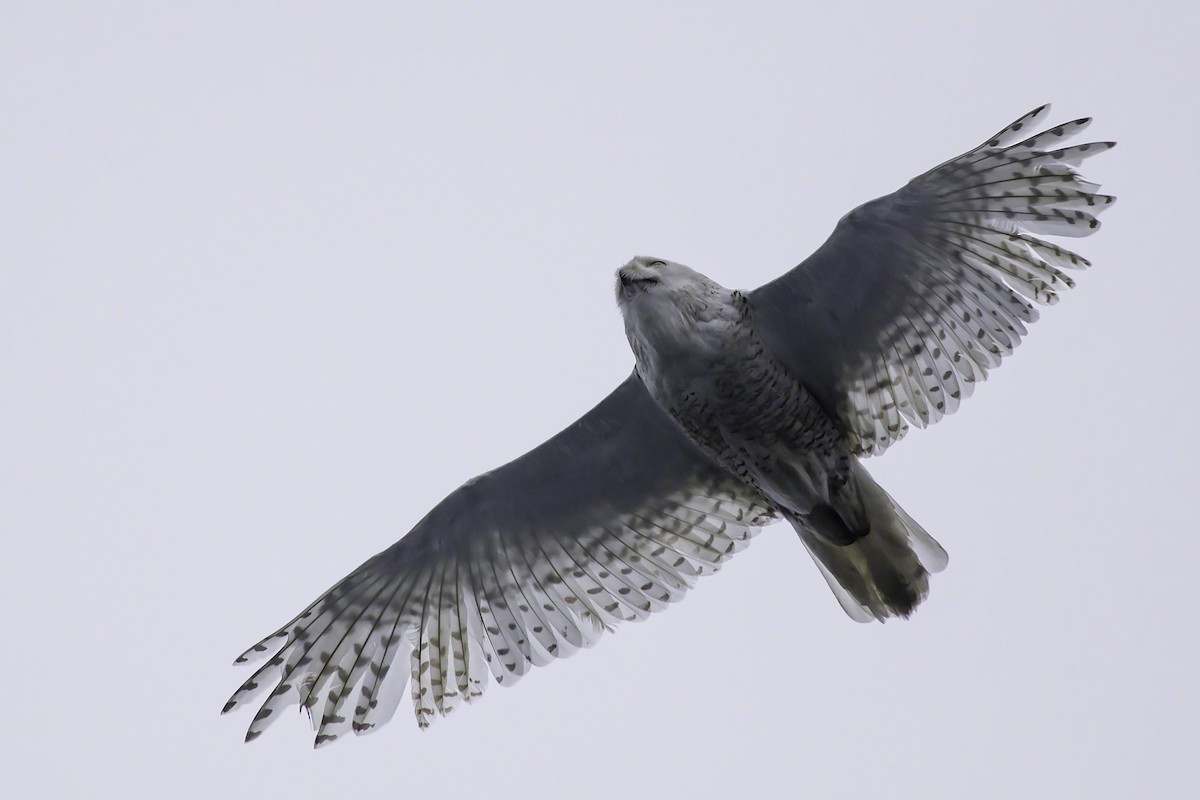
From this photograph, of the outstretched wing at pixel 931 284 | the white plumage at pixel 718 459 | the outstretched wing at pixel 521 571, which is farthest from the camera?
the outstretched wing at pixel 521 571

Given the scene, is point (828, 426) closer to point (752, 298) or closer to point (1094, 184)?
point (752, 298)

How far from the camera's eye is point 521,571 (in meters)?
8.70

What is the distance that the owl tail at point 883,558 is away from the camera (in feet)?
26.6

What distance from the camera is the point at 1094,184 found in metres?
7.35

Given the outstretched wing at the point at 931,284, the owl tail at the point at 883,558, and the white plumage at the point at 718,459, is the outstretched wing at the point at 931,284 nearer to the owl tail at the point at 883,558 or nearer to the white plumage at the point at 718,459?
the white plumage at the point at 718,459

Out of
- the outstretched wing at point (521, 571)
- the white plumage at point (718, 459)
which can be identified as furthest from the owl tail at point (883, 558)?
the outstretched wing at point (521, 571)

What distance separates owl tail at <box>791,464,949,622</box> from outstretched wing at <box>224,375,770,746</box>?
1.97ft

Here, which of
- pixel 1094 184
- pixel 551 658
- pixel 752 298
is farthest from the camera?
pixel 551 658

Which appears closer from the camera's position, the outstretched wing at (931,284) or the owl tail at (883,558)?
the outstretched wing at (931,284)

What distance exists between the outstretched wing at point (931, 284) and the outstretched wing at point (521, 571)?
3.08ft

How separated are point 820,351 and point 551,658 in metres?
2.56

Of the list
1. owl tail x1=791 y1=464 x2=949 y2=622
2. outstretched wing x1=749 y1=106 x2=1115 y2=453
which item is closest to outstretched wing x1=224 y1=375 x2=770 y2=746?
owl tail x1=791 y1=464 x2=949 y2=622

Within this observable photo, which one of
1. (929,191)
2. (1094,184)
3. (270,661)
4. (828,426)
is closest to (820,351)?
(828,426)

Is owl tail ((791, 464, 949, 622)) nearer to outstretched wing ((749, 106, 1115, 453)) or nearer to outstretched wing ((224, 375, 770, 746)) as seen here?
outstretched wing ((749, 106, 1115, 453))
